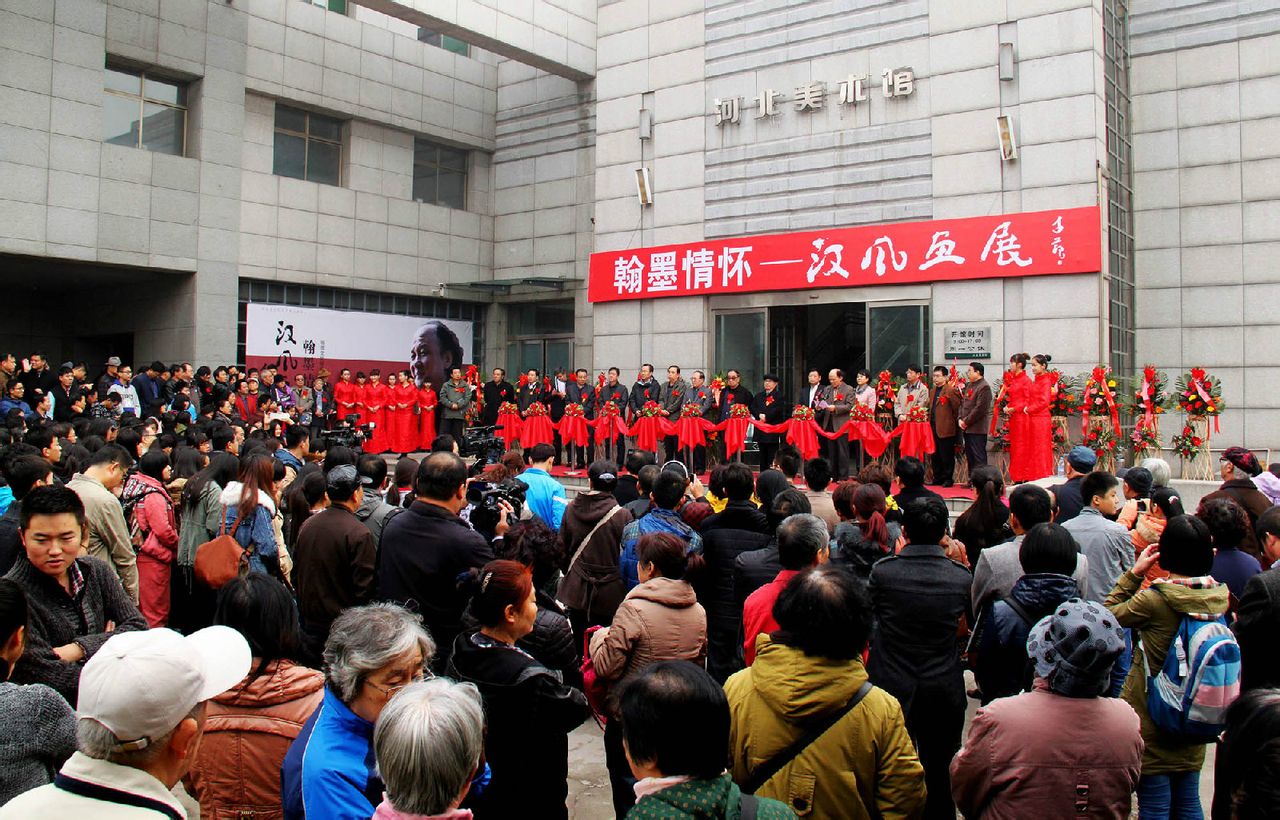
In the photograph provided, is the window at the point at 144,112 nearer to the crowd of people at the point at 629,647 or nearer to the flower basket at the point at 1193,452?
the crowd of people at the point at 629,647

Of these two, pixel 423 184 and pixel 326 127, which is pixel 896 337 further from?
pixel 326 127

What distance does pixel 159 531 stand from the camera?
16.1ft

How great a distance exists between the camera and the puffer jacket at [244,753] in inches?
97.4

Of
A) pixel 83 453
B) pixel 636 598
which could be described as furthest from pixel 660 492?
pixel 83 453

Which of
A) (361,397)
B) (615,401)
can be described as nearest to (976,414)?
(615,401)

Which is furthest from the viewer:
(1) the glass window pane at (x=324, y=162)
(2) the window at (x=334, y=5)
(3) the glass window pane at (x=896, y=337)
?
(1) the glass window pane at (x=324, y=162)

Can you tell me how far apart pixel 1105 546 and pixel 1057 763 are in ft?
7.27

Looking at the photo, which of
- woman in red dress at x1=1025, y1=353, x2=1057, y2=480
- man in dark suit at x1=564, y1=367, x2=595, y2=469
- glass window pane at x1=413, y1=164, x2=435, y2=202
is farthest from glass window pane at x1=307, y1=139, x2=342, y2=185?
woman in red dress at x1=1025, y1=353, x2=1057, y2=480

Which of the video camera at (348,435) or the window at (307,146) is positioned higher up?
the window at (307,146)

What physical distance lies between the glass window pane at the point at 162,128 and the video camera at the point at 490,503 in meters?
13.4

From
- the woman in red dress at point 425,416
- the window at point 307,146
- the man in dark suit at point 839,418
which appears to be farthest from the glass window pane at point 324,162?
the man in dark suit at point 839,418

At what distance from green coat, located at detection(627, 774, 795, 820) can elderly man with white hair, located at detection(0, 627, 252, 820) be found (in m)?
0.90

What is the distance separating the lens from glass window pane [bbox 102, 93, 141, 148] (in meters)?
14.2

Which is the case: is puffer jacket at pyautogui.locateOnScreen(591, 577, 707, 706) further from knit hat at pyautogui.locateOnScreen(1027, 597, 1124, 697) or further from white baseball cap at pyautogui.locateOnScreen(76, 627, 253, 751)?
white baseball cap at pyautogui.locateOnScreen(76, 627, 253, 751)
